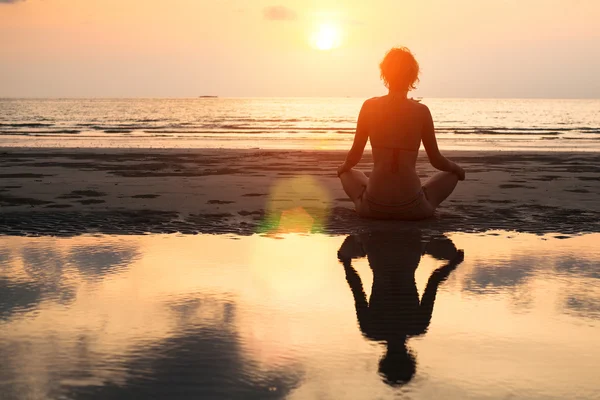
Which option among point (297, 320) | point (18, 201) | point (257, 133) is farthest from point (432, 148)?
point (257, 133)

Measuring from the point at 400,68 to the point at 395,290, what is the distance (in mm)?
3491

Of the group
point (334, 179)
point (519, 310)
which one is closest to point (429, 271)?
point (519, 310)

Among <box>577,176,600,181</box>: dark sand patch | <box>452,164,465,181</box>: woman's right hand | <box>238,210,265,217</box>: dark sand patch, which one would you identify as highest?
<box>452,164,465,181</box>: woman's right hand

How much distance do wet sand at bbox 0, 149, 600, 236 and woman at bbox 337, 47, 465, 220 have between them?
302mm

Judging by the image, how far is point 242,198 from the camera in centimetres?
1146

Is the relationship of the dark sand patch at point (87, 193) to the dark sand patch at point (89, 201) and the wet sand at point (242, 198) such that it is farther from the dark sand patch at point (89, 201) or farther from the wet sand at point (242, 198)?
the dark sand patch at point (89, 201)

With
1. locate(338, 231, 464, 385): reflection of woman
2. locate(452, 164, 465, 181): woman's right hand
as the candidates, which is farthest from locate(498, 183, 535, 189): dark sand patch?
locate(338, 231, 464, 385): reflection of woman

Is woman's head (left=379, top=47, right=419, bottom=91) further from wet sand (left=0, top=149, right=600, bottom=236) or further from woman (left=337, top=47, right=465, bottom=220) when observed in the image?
wet sand (left=0, top=149, right=600, bottom=236)

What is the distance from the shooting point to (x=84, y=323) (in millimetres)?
4516

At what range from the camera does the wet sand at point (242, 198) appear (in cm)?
873

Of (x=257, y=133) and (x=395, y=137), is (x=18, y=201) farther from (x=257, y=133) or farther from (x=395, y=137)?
(x=257, y=133)

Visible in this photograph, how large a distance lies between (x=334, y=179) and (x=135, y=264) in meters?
9.21

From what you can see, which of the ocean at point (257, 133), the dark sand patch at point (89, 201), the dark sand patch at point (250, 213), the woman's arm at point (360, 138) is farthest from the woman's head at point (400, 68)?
the ocean at point (257, 133)

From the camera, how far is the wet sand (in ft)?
28.6
